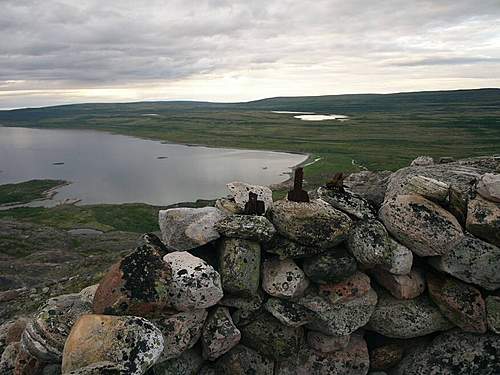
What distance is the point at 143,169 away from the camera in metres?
91.1

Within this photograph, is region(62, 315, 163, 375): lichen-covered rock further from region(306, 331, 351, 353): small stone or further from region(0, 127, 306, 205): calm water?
region(0, 127, 306, 205): calm water

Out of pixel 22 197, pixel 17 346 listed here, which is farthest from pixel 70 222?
pixel 17 346

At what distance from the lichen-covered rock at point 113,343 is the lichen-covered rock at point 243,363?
201cm

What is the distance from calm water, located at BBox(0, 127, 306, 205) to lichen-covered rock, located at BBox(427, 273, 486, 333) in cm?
5416

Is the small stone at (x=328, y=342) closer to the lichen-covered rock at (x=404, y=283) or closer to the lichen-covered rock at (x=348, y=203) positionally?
the lichen-covered rock at (x=404, y=283)

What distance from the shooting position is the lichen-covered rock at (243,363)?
775 centimetres

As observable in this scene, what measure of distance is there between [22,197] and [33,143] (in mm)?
106206

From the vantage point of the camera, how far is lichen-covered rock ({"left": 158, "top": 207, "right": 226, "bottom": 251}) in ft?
25.9

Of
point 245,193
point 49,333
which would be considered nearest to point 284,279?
point 245,193

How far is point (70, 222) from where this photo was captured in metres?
52.2

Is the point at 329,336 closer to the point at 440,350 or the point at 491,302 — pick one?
the point at 440,350

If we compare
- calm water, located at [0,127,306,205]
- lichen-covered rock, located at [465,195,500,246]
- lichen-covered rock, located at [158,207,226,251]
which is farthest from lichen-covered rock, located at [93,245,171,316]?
calm water, located at [0,127,306,205]

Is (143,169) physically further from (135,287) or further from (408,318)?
(408,318)

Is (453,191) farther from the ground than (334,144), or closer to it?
farther from the ground
